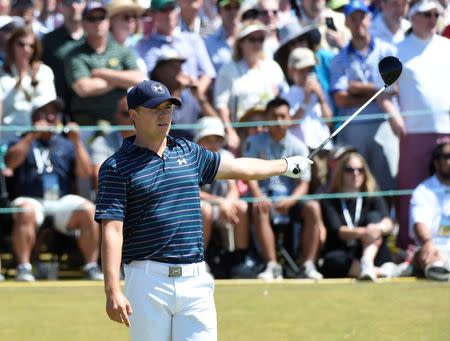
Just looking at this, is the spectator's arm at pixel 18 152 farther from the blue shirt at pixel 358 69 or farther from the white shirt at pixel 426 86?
the white shirt at pixel 426 86

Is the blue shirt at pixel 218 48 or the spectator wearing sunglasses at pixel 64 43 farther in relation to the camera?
the blue shirt at pixel 218 48

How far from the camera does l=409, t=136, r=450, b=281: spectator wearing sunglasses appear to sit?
31.0 ft

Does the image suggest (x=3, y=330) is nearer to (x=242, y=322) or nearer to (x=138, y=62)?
(x=242, y=322)

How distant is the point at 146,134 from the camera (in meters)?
5.19

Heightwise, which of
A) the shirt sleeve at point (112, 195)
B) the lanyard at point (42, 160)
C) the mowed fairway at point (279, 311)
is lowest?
Result: the mowed fairway at point (279, 311)

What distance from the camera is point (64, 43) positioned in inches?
417

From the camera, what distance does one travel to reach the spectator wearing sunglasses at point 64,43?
34.4 feet

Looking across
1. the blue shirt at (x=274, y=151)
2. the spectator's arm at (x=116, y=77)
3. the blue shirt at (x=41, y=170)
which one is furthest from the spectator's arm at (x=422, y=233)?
the blue shirt at (x=41, y=170)

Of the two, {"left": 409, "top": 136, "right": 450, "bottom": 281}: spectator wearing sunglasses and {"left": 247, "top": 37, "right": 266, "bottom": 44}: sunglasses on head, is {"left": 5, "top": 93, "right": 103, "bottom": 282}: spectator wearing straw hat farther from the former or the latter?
{"left": 409, "top": 136, "right": 450, "bottom": 281}: spectator wearing sunglasses

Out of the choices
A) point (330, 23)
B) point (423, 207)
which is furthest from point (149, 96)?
point (330, 23)

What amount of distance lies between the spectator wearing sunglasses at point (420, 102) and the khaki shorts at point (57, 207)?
2944mm

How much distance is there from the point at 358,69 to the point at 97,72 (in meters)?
2.48

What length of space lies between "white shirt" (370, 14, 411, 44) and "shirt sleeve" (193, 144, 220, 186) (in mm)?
6175

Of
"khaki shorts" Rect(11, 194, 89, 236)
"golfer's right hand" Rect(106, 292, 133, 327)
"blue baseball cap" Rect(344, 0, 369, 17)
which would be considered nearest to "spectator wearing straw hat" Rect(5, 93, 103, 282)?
"khaki shorts" Rect(11, 194, 89, 236)
